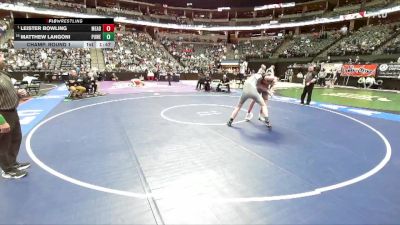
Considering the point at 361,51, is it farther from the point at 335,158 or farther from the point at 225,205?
the point at 225,205

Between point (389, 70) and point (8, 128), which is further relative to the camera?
point (389, 70)

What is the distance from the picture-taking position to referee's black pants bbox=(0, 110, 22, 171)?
4.29 m

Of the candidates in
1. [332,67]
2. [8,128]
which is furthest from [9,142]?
[332,67]

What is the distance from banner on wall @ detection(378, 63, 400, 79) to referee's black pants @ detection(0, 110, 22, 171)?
25557 mm

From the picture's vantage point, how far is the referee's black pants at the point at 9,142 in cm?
429

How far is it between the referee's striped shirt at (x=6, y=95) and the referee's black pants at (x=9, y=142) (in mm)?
93

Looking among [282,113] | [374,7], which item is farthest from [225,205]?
[374,7]

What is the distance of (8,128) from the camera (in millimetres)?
4090
